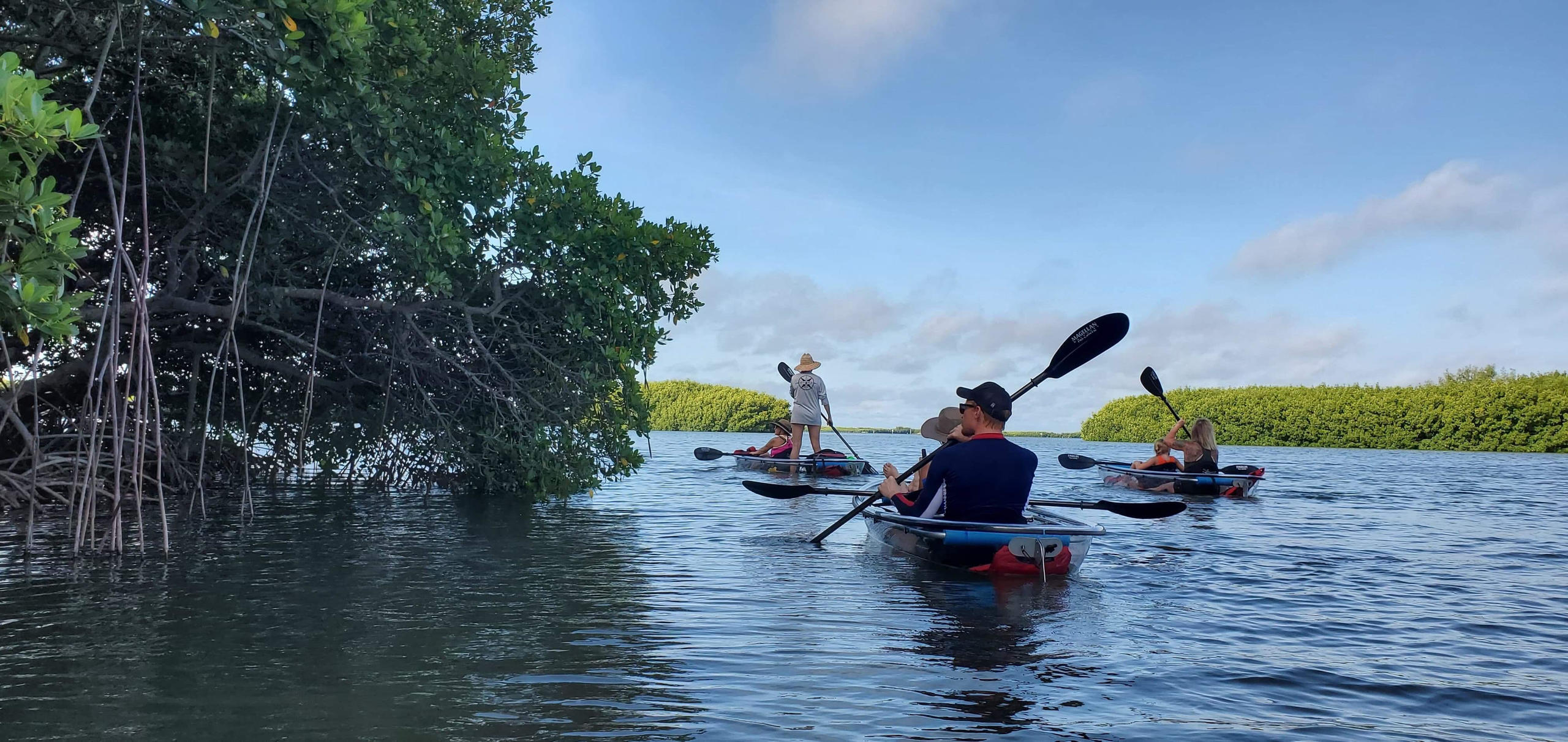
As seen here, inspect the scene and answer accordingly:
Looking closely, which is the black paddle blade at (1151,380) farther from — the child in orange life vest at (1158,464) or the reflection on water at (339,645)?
the reflection on water at (339,645)

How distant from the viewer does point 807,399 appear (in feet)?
65.4

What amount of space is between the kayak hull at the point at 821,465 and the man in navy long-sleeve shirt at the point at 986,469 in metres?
11.1

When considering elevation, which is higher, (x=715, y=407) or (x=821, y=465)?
(x=715, y=407)

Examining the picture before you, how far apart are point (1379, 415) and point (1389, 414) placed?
1.52 feet

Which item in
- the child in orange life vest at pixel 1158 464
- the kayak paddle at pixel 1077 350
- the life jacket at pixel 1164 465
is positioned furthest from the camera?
the child in orange life vest at pixel 1158 464

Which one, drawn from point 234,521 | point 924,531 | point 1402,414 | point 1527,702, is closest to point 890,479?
point 924,531

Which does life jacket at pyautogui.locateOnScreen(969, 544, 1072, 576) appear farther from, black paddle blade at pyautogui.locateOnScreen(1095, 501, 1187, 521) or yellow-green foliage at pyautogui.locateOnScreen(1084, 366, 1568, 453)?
yellow-green foliage at pyautogui.locateOnScreen(1084, 366, 1568, 453)

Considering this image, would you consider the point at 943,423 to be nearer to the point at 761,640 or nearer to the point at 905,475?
the point at 905,475

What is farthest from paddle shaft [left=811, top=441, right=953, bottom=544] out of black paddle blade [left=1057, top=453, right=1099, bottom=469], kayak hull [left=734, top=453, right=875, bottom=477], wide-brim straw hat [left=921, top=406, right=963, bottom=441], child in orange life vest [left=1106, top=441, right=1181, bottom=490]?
child in orange life vest [left=1106, top=441, right=1181, bottom=490]

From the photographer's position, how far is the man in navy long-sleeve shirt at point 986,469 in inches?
327

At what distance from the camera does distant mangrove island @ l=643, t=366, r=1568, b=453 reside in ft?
139

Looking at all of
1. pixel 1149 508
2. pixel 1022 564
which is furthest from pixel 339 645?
pixel 1149 508

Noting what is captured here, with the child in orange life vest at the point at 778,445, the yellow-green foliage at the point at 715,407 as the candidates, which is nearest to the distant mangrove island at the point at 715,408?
the yellow-green foliage at the point at 715,407

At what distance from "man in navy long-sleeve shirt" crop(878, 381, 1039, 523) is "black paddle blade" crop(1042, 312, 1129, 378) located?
2.08 meters
